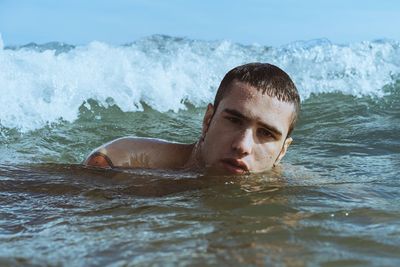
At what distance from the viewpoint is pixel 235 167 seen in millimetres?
3625

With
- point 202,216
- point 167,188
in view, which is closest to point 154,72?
point 167,188

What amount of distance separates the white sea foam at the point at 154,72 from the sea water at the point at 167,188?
0.04 meters

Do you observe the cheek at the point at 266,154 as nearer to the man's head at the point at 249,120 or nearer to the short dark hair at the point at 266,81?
the man's head at the point at 249,120

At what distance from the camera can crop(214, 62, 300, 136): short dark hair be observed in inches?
153

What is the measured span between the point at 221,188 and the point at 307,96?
7.65 metres

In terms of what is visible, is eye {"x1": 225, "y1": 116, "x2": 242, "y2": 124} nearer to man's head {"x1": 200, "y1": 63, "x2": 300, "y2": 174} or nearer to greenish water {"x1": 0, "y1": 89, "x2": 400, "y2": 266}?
man's head {"x1": 200, "y1": 63, "x2": 300, "y2": 174}

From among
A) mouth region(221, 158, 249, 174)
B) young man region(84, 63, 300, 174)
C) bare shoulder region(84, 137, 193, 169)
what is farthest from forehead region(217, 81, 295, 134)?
bare shoulder region(84, 137, 193, 169)

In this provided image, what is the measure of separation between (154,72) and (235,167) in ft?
24.1

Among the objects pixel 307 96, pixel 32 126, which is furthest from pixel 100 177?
pixel 307 96

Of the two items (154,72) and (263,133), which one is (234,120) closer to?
(263,133)

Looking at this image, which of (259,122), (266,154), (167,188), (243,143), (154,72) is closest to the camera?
(167,188)

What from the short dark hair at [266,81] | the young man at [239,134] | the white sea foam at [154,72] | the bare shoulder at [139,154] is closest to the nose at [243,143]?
the young man at [239,134]

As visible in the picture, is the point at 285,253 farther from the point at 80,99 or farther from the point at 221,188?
the point at 80,99

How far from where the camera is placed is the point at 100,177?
3736 mm
